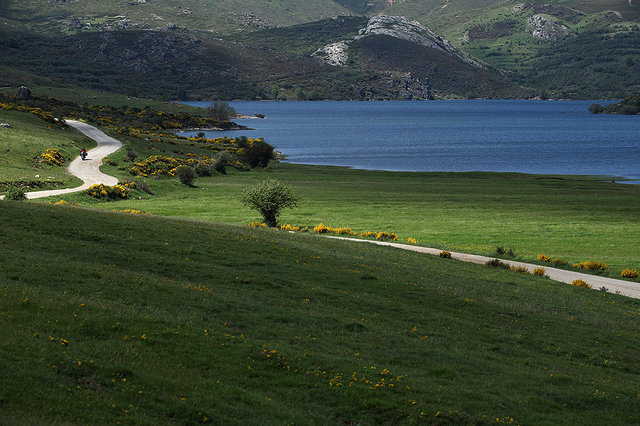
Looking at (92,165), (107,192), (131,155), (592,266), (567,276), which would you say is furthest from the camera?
(131,155)

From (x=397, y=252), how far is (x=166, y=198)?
34.2 metres

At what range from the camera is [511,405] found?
48.3ft

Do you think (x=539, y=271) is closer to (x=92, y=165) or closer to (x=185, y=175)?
(x=185, y=175)

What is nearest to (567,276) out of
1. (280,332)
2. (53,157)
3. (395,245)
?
(395,245)

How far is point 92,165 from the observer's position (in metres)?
76.9

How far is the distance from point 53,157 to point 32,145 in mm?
4633

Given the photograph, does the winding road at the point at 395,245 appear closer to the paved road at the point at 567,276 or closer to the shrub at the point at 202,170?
the paved road at the point at 567,276

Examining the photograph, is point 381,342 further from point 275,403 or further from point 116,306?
point 116,306

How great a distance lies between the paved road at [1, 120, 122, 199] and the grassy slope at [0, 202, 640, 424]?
27118 mm

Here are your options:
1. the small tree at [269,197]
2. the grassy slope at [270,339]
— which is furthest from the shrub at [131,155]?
the grassy slope at [270,339]

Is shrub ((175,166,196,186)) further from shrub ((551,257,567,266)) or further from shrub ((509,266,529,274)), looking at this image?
shrub ((551,257,567,266))

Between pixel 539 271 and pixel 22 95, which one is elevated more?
pixel 22 95

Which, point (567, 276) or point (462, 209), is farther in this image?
point (462, 209)

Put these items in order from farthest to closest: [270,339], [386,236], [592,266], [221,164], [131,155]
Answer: [221,164] < [131,155] < [386,236] < [592,266] < [270,339]
